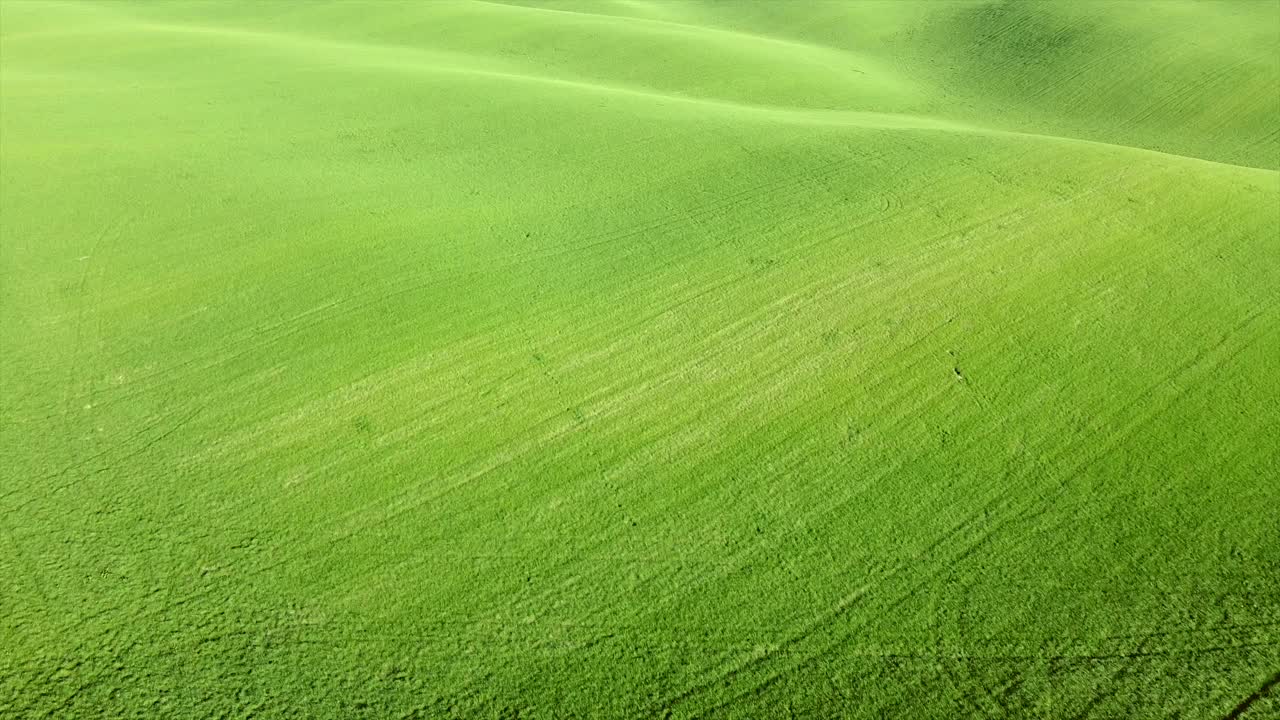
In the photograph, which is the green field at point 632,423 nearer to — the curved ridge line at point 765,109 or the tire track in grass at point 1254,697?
the tire track in grass at point 1254,697

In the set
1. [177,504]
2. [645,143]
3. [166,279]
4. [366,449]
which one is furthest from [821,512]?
[645,143]

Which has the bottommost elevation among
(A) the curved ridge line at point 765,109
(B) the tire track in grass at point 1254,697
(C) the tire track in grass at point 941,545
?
(A) the curved ridge line at point 765,109

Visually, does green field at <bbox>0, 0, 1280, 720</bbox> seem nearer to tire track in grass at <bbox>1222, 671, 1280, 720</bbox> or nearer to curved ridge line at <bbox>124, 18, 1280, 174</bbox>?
tire track in grass at <bbox>1222, 671, 1280, 720</bbox>

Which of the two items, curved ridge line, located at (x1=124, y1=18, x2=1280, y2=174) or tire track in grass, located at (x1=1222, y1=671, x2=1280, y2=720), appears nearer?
tire track in grass, located at (x1=1222, y1=671, x2=1280, y2=720)

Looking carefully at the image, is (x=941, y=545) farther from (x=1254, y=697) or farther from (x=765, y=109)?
(x=765, y=109)

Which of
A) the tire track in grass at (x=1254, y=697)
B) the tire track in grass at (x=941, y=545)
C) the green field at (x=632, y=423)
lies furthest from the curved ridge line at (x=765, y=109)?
the tire track in grass at (x=1254, y=697)

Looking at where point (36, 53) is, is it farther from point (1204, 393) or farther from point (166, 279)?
point (1204, 393)

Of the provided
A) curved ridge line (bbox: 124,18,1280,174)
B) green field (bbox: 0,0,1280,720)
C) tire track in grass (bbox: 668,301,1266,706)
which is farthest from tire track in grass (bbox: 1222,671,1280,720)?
curved ridge line (bbox: 124,18,1280,174)

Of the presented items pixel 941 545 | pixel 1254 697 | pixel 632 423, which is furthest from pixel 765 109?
pixel 1254 697
